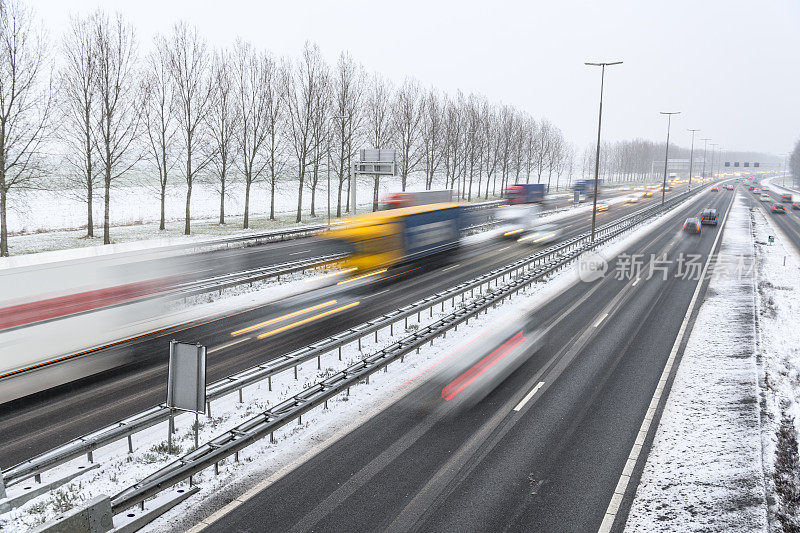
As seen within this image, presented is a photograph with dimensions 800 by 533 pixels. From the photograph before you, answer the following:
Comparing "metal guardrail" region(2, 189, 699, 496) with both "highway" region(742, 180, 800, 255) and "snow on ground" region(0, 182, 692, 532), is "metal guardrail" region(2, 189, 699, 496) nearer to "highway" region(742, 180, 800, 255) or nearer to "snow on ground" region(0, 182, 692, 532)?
"snow on ground" region(0, 182, 692, 532)

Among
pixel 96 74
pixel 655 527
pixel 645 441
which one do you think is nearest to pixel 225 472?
pixel 655 527

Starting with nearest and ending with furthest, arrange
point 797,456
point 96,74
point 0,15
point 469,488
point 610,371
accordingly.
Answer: point 469,488 → point 797,456 → point 610,371 → point 0,15 → point 96,74

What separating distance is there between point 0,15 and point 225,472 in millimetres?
33026

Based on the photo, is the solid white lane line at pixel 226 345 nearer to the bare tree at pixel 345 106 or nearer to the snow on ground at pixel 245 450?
the snow on ground at pixel 245 450

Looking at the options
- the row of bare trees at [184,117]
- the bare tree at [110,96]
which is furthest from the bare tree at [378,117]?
the bare tree at [110,96]

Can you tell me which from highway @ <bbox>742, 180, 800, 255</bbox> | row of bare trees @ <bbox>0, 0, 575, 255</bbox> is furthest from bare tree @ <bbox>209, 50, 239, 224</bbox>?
highway @ <bbox>742, 180, 800, 255</bbox>

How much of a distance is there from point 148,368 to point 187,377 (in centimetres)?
551

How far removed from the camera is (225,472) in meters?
8.36

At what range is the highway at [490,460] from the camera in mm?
7375

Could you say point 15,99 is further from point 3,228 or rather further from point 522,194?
point 522,194

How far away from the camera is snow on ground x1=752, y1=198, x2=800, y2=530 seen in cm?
1073

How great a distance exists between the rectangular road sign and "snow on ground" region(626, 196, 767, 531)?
21.6 feet

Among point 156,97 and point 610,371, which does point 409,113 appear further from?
point 610,371

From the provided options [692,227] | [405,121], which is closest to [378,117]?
[405,121]
